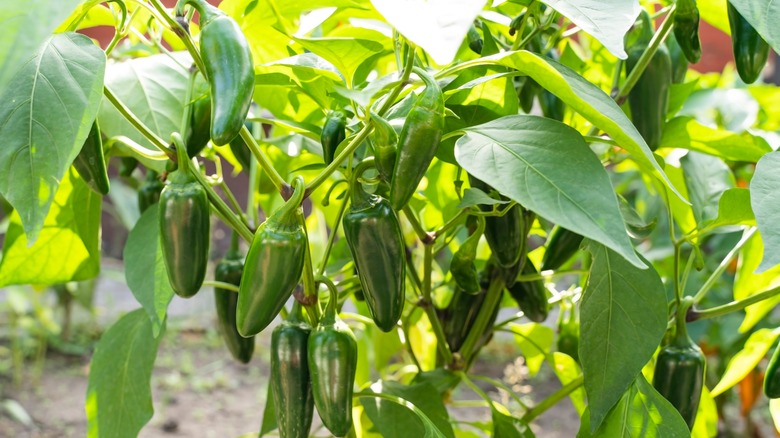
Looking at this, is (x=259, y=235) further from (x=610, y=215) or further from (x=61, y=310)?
(x=61, y=310)

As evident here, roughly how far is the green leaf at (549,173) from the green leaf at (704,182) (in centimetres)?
24

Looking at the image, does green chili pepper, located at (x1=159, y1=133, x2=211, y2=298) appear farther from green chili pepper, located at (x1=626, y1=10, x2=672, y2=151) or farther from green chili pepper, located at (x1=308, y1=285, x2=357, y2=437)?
green chili pepper, located at (x1=626, y1=10, x2=672, y2=151)

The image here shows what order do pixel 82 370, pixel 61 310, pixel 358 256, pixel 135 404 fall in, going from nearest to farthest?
pixel 358 256 < pixel 135 404 < pixel 82 370 < pixel 61 310

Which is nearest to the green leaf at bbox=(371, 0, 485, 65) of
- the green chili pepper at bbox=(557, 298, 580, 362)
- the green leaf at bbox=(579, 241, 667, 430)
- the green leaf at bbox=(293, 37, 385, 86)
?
the green leaf at bbox=(293, 37, 385, 86)

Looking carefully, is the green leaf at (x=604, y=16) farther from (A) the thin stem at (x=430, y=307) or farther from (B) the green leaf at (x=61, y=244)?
(B) the green leaf at (x=61, y=244)

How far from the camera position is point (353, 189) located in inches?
17.5

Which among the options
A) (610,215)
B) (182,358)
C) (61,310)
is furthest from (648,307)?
(61,310)

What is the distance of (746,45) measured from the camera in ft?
1.73

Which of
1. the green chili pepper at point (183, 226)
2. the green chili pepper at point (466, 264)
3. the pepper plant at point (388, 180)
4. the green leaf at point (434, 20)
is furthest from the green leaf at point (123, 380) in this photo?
the green leaf at point (434, 20)

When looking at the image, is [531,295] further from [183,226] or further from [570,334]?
[183,226]

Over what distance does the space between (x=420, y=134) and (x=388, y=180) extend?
42mm

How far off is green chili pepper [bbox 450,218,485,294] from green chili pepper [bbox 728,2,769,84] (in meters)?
0.20

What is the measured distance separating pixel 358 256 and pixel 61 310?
237 centimetres

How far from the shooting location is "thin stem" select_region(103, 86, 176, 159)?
453 millimetres
